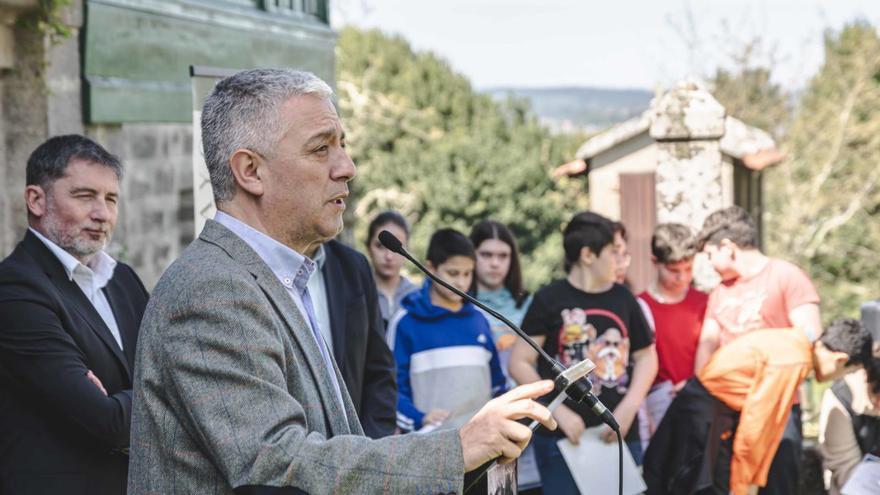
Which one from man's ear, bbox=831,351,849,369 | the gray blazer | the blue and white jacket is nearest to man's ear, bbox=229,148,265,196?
the gray blazer

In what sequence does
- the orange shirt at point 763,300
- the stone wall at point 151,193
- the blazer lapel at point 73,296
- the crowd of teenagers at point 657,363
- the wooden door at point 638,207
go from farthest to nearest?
the wooden door at point 638,207, the stone wall at point 151,193, the orange shirt at point 763,300, the crowd of teenagers at point 657,363, the blazer lapel at point 73,296

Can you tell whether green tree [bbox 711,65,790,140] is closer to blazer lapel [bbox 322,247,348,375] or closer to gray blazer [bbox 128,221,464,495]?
blazer lapel [bbox 322,247,348,375]

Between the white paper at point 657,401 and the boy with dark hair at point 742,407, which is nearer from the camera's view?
the boy with dark hair at point 742,407

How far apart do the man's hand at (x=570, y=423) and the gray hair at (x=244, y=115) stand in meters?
2.90

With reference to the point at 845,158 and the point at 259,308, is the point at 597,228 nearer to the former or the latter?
the point at 259,308

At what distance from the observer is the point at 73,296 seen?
356 centimetres

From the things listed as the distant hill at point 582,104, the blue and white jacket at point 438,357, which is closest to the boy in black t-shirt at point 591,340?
the blue and white jacket at point 438,357

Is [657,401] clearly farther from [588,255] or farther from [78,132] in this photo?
[78,132]

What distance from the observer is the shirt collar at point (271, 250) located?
2193 mm

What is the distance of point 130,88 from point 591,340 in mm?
3101

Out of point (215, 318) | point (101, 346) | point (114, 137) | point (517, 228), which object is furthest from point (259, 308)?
point (517, 228)

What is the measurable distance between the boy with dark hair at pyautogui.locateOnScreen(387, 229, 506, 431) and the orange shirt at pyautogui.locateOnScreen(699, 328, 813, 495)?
974 mm

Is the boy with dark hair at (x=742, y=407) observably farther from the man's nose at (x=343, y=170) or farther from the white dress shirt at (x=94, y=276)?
the man's nose at (x=343, y=170)

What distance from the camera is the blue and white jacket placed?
5.20 meters
